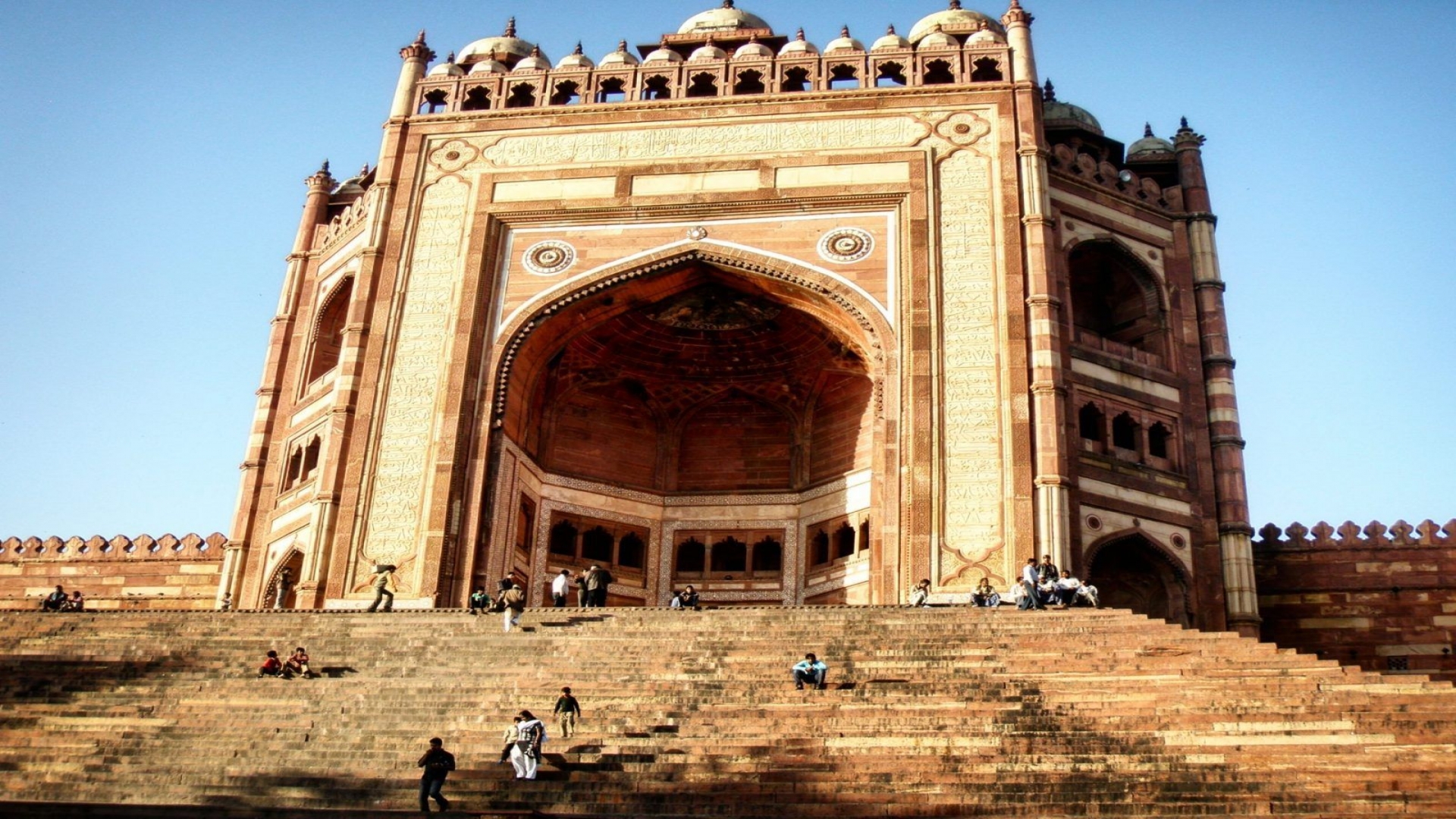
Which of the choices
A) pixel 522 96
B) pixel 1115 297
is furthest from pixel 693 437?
pixel 1115 297

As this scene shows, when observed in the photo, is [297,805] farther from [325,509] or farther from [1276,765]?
[325,509]

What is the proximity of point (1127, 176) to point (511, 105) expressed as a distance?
35.4ft

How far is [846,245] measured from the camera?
84.5 ft

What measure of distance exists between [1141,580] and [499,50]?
15.2m

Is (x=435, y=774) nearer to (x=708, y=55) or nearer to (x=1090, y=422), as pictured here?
(x=1090, y=422)

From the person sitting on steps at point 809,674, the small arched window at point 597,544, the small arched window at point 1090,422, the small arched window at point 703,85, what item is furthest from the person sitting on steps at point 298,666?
the small arched window at point 703,85

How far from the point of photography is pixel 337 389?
25.5 metres

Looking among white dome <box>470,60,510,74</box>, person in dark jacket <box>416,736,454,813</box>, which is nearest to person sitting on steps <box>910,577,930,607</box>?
person in dark jacket <box>416,736,454,813</box>

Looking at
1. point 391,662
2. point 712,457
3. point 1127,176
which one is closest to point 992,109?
point 1127,176

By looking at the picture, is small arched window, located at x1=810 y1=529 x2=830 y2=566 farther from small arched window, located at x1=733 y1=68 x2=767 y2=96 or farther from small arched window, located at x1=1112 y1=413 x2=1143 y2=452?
small arched window, located at x1=733 y1=68 x2=767 y2=96

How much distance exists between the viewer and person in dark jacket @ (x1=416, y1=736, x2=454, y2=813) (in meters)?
13.5

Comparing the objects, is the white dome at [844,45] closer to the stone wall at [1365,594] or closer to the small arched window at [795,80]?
the small arched window at [795,80]

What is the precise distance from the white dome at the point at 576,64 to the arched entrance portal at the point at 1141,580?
12023 millimetres

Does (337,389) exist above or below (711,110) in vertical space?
below
